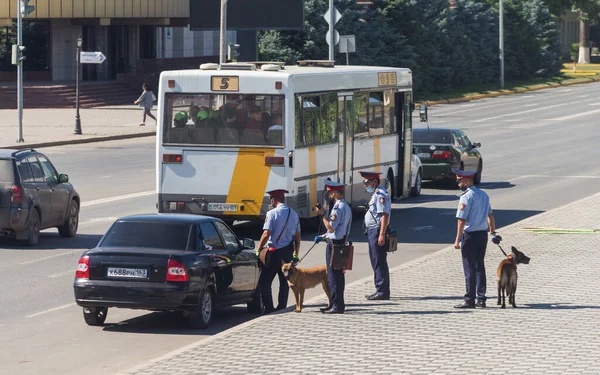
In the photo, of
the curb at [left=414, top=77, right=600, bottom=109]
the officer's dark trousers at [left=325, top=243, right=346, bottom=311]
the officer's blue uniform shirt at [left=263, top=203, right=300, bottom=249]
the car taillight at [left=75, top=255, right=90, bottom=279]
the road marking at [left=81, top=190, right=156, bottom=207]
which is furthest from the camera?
the curb at [left=414, top=77, right=600, bottom=109]

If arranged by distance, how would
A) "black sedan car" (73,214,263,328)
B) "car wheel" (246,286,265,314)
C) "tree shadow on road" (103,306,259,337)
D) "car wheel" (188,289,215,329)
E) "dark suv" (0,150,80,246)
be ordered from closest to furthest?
1. "black sedan car" (73,214,263,328)
2. "car wheel" (188,289,215,329)
3. "tree shadow on road" (103,306,259,337)
4. "car wheel" (246,286,265,314)
5. "dark suv" (0,150,80,246)

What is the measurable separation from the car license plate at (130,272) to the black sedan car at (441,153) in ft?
62.3

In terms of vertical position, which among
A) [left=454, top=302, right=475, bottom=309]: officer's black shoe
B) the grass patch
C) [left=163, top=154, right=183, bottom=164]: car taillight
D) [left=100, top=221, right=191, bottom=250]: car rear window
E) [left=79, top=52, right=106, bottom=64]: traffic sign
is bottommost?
[left=454, top=302, right=475, bottom=309]: officer's black shoe

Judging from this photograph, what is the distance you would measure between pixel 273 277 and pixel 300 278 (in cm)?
73

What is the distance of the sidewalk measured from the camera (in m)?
44.2

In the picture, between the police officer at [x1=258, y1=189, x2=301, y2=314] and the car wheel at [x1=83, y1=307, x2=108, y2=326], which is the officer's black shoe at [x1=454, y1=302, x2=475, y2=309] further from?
the car wheel at [x1=83, y1=307, x2=108, y2=326]

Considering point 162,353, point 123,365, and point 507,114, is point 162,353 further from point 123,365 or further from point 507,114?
point 507,114

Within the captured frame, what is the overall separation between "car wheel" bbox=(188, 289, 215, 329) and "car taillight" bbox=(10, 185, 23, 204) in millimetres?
7053

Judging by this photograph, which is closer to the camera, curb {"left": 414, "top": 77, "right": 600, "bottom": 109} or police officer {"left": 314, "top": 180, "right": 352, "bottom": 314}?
police officer {"left": 314, "top": 180, "right": 352, "bottom": 314}

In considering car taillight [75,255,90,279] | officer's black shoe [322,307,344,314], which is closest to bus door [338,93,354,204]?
officer's black shoe [322,307,344,314]

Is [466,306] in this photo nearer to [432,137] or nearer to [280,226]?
[280,226]

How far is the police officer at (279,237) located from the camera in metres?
15.3

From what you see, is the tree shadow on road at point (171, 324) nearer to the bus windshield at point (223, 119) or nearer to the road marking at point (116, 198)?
the bus windshield at point (223, 119)

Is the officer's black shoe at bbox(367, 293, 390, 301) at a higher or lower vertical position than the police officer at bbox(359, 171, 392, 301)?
lower
